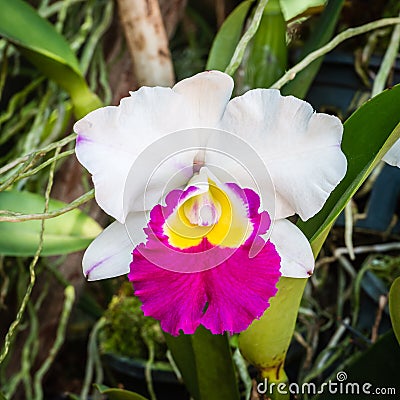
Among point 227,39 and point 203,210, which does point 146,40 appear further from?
point 203,210

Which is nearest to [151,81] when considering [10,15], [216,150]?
[10,15]

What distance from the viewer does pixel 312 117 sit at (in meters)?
0.60

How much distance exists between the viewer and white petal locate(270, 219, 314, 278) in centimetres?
65

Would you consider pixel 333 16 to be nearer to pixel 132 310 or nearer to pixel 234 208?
pixel 234 208

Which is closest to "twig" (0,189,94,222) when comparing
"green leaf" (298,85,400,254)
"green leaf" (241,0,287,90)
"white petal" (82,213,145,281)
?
"white petal" (82,213,145,281)

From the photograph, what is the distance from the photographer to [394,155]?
0.67 m

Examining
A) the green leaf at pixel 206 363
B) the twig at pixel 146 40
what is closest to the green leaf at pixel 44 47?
the twig at pixel 146 40

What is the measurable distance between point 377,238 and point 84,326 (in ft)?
2.97

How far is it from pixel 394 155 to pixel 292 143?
4.8 inches

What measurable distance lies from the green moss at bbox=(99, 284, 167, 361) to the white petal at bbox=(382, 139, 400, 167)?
69 cm

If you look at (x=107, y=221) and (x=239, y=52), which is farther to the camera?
(x=107, y=221)

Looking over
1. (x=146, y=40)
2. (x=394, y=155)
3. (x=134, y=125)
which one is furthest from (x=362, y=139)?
(x=146, y=40)

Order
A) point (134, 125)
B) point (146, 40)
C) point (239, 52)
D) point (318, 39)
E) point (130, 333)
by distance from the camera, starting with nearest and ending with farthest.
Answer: point (134, 125) < point (239, 52) < point (318, 39) < point (146, 40) < point (130, 333)

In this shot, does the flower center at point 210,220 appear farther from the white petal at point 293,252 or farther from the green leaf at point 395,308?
the green leaf at point 395,308
